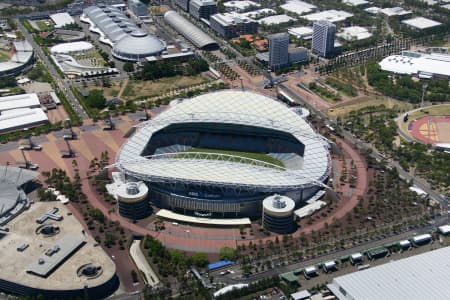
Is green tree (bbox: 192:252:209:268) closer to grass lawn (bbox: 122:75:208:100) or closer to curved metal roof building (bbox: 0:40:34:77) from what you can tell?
grass lawn (bbox: 122:75:208:100)

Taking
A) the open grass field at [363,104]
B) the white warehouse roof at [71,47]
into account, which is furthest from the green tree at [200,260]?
the white warehouse roof at [71,47]

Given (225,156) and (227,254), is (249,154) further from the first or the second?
(227,254)

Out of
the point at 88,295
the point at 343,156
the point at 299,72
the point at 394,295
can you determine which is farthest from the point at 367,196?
the point at 299,72

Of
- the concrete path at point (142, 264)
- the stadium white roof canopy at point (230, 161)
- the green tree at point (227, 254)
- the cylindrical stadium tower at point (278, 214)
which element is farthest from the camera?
the stadium white roof canopy at point (230, 161)

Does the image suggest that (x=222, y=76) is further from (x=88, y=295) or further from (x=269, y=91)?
(x=88, y=295)

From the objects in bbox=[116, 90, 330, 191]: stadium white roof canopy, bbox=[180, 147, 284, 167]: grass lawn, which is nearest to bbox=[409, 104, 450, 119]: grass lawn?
bbox=[116, 90, 330, 191]: stadium white roof canopy

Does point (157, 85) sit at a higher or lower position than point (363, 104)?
higher

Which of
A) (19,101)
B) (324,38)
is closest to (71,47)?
(19,101)

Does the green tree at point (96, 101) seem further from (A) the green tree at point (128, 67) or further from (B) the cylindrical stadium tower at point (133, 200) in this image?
(B) the cylindrical stadium tower at point (133, 200)
